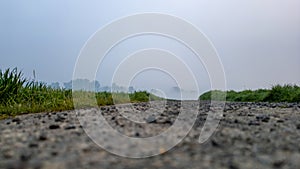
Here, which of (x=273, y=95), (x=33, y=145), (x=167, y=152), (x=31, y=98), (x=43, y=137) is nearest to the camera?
(x=167, y=152)

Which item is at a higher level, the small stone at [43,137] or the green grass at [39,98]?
the green grass at [39,98]

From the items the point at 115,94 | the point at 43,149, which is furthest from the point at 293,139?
the point at 115,94

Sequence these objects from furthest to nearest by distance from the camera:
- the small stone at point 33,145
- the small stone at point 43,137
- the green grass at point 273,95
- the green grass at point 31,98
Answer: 1. the green grass at point 273,95
2. the green grass at point 31,98
3. the small stone at point 43,137
4. the small stone at point 33,145

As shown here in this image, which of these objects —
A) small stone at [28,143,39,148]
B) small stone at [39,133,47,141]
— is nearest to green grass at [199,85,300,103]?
small stone at [39,133,47,141]

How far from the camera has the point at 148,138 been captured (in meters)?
5.18

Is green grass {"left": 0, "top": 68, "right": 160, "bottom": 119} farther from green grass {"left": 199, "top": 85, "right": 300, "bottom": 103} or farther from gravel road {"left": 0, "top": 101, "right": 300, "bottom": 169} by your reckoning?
green grass {"left": 199, "top": 85, "right": 300, "bottom": 103}

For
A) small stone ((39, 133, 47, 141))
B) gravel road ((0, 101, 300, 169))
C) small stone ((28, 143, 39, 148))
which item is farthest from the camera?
small stone ((39, 133, 47, 141))

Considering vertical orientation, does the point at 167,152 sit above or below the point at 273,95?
below

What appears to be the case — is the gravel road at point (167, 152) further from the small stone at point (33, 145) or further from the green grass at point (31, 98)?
the green grass at point (31, 98)

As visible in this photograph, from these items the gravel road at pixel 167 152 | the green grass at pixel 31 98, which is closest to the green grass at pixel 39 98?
the green grass at pixel 31 98

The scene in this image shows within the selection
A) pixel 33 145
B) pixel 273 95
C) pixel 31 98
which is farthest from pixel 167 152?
pixel 273 95

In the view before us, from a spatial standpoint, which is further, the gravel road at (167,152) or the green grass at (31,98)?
the green grass at (31,98)

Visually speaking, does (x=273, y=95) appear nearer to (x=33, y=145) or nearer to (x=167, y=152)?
(x=167, y=152)

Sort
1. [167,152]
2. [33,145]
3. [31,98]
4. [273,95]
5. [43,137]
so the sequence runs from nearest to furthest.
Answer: [167,152], [33,145], [43,137], [31,98], [273,95]
